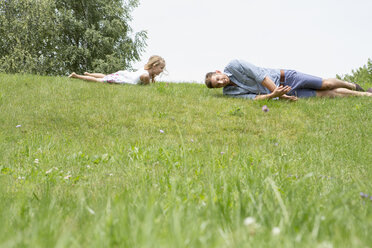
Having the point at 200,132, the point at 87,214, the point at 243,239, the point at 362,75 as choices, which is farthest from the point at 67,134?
the point at 362,75

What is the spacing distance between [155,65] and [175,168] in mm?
10110

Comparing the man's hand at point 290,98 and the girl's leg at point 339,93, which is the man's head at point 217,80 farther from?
the girl's leg at point 339,93

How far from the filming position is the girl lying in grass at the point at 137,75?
1095 cm

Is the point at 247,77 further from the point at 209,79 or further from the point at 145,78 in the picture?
the point at 145,78

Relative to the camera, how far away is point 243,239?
102 centimetres

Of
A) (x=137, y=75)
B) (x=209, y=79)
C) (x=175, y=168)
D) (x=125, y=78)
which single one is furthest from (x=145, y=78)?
(x=175, y=168)

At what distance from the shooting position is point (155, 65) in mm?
11586

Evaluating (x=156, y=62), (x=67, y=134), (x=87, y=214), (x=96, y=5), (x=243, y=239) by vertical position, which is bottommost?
(x=67, y=134)

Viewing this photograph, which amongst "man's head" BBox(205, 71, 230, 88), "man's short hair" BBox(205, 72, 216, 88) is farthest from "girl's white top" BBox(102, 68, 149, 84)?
"man's head" BBox(205, 71, 230, 88)

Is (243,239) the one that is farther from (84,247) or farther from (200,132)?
(200,132)

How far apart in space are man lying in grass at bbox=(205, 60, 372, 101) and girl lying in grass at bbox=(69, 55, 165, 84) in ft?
10.00

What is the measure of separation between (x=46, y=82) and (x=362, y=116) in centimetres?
904

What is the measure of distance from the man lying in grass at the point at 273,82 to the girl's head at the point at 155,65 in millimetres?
3083

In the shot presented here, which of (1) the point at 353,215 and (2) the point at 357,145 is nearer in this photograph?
(1) the point at 353,215
